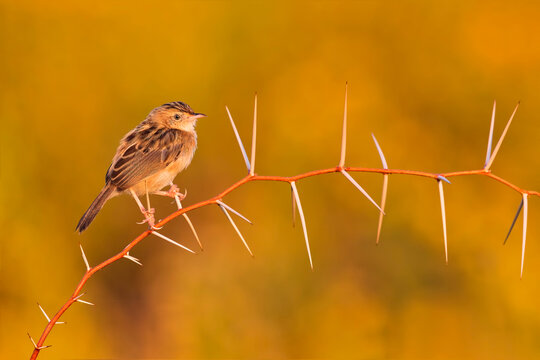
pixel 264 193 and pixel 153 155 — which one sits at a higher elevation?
pixel 153 155

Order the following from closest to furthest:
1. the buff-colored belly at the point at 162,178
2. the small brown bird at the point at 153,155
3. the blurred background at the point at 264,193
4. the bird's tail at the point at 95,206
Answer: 1. the bird's tail at the point at 95,206
2. the small brown bird at the point at 153,155
3. the buff-colored belly at the point at 162,178
4. the blurred background at the point at 264,193

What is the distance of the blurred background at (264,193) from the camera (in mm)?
10438

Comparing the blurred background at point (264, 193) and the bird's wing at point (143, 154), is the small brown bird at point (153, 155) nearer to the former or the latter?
the bird's wing at point (143, 154)

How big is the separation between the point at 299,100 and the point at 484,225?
423 cm

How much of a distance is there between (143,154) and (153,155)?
0.23 feet

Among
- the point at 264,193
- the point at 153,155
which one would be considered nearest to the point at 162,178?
the point at 153,155

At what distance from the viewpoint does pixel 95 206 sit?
13.4 ft

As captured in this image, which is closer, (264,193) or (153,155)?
(153,155)

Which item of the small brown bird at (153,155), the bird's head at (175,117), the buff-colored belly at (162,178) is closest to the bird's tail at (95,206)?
the small brown bird at (153,155)

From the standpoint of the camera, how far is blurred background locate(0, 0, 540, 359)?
10.4m

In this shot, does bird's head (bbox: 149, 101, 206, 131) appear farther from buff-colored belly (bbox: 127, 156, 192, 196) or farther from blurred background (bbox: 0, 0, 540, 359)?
blurred background (bbox: 0, 0, 540, 359)

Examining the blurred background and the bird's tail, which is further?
the blurred background

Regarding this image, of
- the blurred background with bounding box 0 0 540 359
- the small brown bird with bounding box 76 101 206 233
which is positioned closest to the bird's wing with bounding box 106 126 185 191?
the small brown bird with bounding box 76 101 206 233

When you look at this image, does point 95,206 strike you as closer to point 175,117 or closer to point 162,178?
point 162,178
